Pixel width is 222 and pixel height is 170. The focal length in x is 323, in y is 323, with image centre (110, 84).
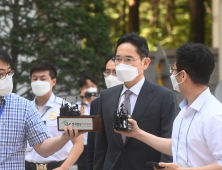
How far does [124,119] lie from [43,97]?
A: 2216mm

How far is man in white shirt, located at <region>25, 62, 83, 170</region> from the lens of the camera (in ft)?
12.1

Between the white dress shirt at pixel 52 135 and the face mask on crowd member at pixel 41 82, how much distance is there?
5.5 inches

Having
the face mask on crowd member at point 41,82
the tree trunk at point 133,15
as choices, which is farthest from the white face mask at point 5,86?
the tree trunk at point 133,15

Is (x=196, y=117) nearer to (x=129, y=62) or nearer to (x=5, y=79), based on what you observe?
(x=129, y=62)

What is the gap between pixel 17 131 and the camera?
271 cm

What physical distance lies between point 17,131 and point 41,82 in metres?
1.73

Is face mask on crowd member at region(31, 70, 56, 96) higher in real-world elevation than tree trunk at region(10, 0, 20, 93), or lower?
lower

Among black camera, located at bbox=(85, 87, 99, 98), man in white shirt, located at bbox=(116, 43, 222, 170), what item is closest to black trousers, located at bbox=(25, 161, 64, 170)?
man in white shirt, located at bbox=(116, 43, 222, 170)

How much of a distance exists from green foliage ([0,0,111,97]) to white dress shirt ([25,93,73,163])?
3647 mm

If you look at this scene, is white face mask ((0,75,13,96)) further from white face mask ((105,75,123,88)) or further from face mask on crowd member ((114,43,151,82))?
white face mask ((105,75,123,88))

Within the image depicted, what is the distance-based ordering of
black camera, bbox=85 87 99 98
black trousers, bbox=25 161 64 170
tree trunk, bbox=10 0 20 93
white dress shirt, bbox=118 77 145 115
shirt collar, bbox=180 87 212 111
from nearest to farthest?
shirt collar, bbox=180 87 212 111
white dress shirt, bbox=118 77 145 115
black trousers, bbox=25 161 64 170
black camera, bbox=85 87 99 98
tree trunk, bbox=10 0 20 93

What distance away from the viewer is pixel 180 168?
6.61 ft

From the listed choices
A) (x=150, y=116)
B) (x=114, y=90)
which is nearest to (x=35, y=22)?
(x=114, y=90)

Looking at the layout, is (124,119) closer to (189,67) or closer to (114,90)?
(189,67)
